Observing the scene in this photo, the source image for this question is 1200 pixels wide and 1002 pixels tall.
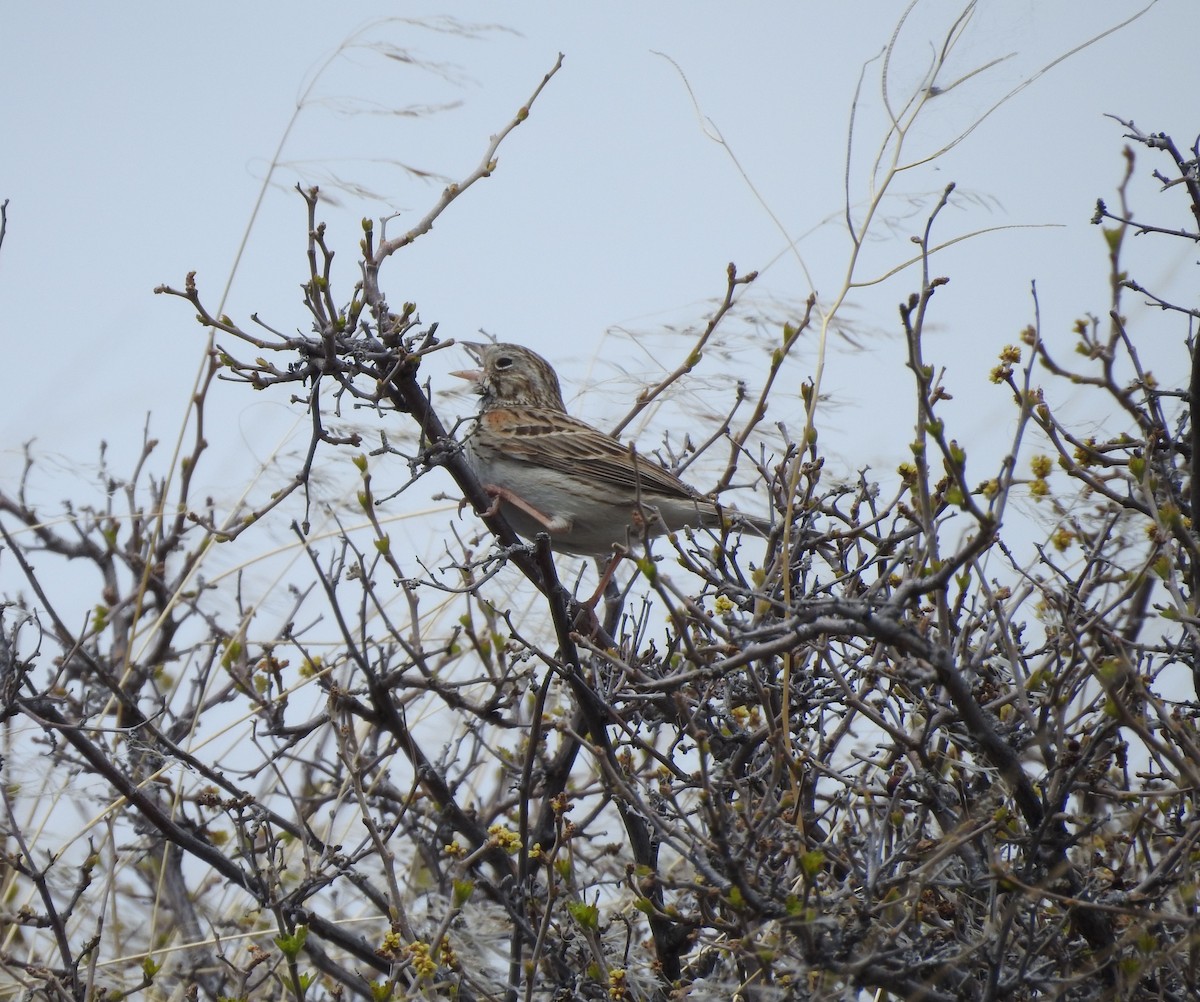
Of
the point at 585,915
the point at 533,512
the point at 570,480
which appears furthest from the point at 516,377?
the point at 585,915

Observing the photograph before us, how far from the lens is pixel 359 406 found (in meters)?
3.96

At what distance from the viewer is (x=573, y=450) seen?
6402 millimetres

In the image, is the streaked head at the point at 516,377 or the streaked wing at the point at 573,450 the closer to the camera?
the streaked wing at the point at 573,450

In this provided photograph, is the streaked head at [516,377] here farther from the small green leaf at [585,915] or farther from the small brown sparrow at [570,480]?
the small green leaf at [585,915]

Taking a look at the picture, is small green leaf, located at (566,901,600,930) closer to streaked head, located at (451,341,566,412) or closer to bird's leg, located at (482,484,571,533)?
bird's leg, located at (482,484,571,533)

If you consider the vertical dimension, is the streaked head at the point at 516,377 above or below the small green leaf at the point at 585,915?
above

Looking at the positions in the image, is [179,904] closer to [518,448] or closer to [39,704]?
[39,704]

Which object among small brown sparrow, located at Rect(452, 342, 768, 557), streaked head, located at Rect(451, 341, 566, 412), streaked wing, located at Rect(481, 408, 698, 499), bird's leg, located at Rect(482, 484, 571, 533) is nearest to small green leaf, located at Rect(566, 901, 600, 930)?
bird's leg, located at Rect(482, 484, 571, 533)

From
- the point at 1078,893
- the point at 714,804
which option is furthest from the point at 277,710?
the point at 1078,893

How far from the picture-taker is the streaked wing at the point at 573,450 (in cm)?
628

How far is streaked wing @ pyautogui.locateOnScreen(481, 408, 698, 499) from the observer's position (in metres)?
6.28

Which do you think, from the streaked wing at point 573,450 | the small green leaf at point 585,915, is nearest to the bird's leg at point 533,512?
the streaked wing at point 573,450

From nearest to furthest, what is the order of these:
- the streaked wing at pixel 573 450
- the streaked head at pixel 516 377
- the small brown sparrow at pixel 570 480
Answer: the small brown sparrow at pixel 570 480, the streaked wing at pixel 573 450, the streaked head at pixel 516 377

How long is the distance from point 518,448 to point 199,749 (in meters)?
2.03
